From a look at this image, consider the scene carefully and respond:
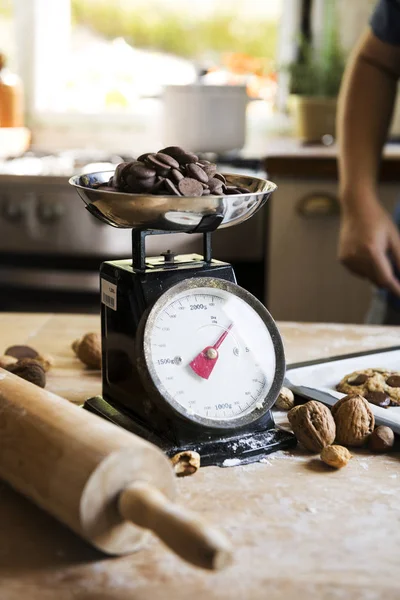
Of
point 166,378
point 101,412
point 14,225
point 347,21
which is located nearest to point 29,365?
→ point 101,412

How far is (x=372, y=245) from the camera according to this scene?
1.71 metres

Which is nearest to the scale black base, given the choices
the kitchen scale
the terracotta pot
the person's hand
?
the kitchen scale

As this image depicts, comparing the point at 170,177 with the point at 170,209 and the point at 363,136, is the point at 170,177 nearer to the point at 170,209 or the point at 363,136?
the point at 170,209

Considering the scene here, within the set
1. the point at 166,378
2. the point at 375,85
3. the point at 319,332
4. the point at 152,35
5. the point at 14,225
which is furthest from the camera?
the point at 152,35

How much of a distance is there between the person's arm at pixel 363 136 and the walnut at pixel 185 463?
40.7 inches

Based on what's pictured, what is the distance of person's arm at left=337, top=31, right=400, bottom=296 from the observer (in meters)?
1.76

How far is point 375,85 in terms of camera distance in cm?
183

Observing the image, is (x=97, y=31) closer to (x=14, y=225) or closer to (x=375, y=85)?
(x=14, y=225)

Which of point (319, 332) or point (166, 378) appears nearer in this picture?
point (166, 378)

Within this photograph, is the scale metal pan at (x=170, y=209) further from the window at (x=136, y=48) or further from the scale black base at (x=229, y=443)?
the window at (x=136, y=48)

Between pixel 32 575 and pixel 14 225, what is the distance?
1822 millimetres

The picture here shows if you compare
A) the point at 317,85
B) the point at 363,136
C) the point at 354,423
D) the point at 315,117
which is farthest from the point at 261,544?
the point at 317,85

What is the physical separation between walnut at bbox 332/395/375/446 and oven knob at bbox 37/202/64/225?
5.17ft

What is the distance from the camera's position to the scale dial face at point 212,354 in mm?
823
